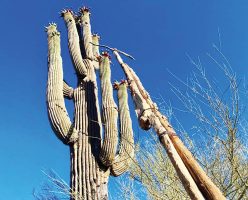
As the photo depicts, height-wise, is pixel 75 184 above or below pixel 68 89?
below

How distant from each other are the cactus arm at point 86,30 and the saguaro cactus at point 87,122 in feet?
0.69

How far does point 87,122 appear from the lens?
250 inches

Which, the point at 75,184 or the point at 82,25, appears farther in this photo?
the point at 82,25

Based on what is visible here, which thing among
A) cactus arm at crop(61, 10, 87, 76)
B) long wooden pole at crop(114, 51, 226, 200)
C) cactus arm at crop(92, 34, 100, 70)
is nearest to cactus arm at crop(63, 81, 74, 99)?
cactus arm at crop(61, 10, 87, 76)

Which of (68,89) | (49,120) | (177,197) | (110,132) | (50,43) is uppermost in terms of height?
(50,43)

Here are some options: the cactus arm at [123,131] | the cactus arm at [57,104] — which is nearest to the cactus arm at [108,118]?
the cactus arm at [123,131]

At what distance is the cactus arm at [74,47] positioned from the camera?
687 cm

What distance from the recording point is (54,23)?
730 cm

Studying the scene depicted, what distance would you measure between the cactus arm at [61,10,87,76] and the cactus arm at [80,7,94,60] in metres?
0.25

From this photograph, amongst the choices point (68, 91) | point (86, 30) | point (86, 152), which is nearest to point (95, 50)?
point (86, 30)

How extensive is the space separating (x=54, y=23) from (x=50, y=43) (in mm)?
615

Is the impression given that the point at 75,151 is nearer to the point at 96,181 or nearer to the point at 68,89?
the point at 96,181

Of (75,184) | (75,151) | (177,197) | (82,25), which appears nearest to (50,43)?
(82,25)

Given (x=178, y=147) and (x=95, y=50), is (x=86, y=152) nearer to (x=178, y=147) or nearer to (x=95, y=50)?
(x=95, y=50)
